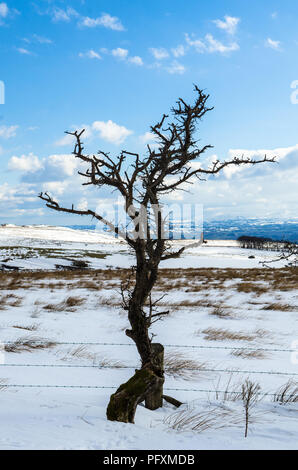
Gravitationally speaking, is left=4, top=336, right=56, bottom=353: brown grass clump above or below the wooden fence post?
below

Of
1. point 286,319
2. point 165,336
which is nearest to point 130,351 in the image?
point 165,336

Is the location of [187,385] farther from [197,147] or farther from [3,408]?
[197,147]

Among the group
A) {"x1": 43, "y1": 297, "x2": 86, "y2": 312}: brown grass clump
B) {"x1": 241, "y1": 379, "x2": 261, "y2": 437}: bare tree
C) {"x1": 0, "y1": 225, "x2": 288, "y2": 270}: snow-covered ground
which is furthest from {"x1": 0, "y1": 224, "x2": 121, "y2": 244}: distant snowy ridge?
{"x1": 241, "y1": 379, "x2": 261, "y2": 437}: bare tree

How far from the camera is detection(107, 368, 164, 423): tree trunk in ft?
9.61

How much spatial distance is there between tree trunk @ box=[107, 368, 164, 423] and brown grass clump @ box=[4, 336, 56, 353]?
3.07 meters

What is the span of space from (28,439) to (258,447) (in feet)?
6.05

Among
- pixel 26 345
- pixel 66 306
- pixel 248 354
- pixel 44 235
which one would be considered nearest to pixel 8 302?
pixel 66 306

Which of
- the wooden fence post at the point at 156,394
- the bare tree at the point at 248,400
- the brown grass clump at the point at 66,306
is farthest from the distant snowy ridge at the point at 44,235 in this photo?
the wooden fence post at the point at 156,394

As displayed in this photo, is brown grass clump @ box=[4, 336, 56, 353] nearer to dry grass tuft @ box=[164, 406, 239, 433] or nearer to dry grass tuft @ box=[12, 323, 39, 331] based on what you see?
dry grass tuft @ box=[12, 323, 39, 331]

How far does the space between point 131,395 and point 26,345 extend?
360cm

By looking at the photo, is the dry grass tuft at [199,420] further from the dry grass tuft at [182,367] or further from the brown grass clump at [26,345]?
the brown grass clump at [26,345]

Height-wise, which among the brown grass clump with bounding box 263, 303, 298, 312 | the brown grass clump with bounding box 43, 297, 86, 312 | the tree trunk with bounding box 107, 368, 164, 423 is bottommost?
the brown grass clump with bounding box 263, 303, 298, 312

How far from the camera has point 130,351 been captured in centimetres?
627

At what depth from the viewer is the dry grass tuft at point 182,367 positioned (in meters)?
4.91
